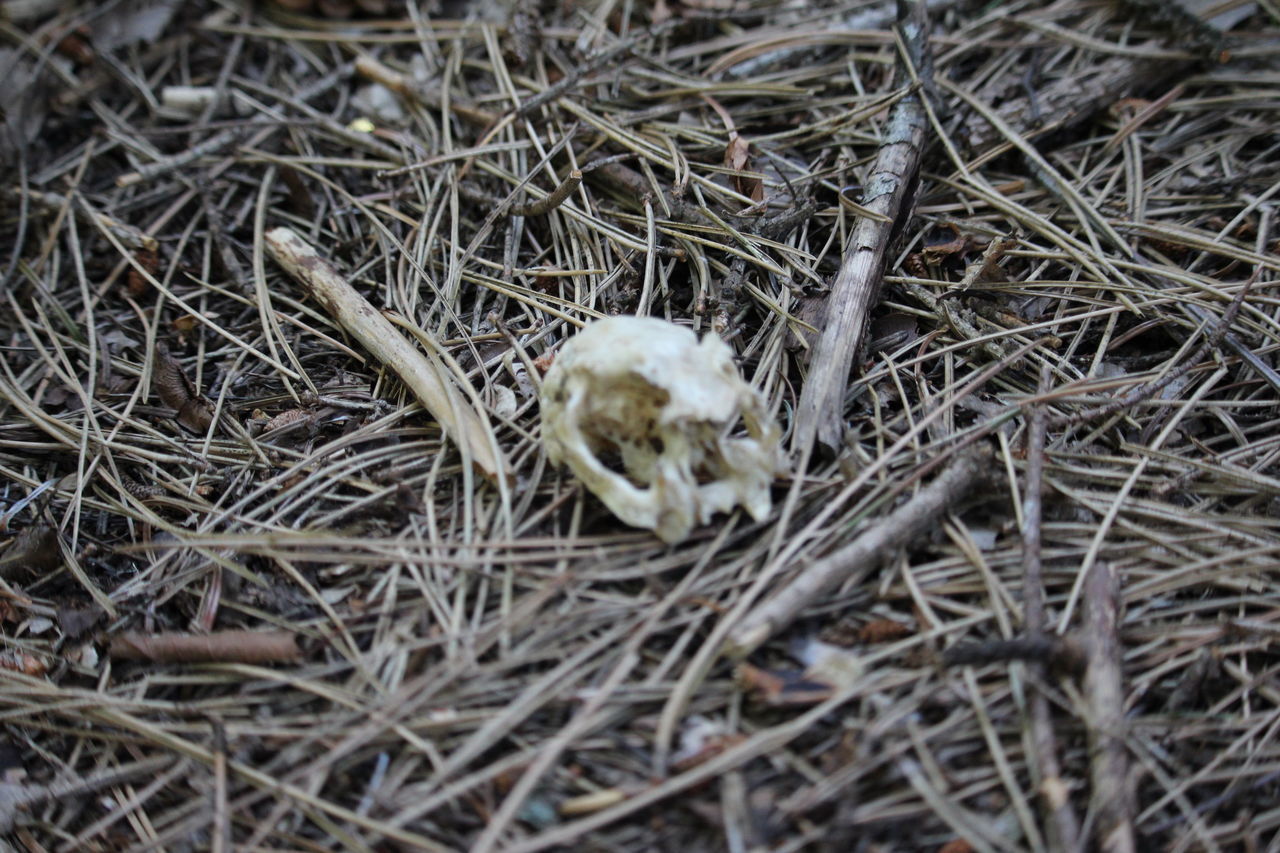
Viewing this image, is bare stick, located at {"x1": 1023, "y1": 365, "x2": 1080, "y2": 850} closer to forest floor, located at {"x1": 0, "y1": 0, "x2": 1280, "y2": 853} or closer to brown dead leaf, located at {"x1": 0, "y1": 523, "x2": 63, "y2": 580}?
forest floor, located at {"x1": 0, "y1": 0, "x2": 1280, "y2": 853}

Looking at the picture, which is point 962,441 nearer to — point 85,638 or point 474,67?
point 85,638

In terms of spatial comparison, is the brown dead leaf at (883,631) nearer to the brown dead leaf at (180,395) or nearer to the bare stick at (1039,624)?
the bare stick at (1039,624)

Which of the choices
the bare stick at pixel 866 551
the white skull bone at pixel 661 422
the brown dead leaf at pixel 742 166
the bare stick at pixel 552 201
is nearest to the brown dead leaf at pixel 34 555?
the white skull bone at pixel 661 422

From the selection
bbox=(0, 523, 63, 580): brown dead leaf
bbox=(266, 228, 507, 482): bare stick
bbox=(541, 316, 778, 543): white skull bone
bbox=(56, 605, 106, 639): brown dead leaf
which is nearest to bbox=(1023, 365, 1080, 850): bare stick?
bbox=(541, 316, 778, 543): white skull bone

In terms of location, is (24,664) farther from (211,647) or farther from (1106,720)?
(1106,720)

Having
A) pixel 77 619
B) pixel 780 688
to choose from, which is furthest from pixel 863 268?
pixel 77 619

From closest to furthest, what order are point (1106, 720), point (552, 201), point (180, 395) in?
point (1106, 720), point (180, 395), point (552, 201)
